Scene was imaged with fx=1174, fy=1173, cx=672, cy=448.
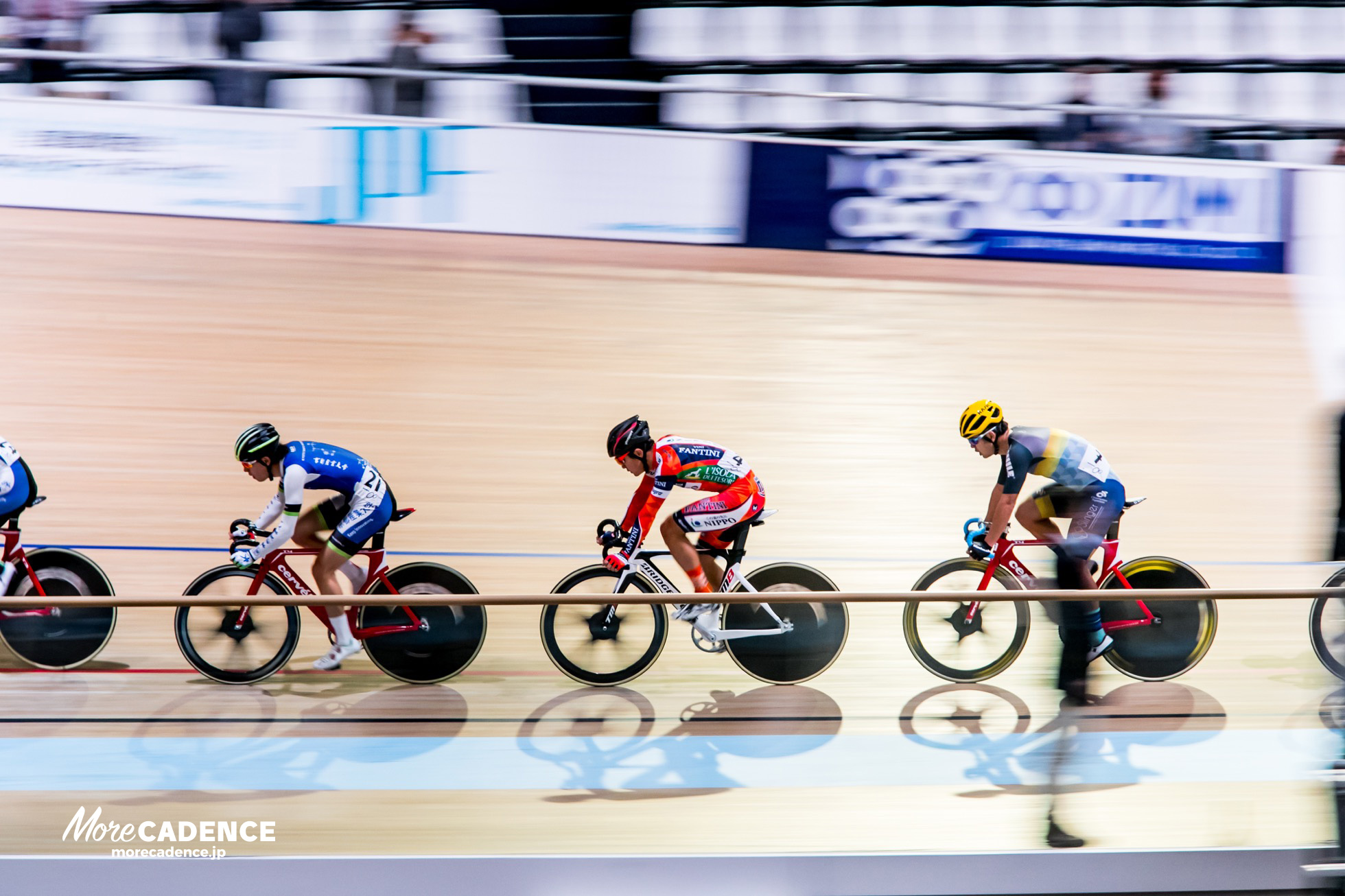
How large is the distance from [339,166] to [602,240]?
5.69 ft

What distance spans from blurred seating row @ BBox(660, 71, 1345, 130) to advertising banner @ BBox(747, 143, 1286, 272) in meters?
0.28

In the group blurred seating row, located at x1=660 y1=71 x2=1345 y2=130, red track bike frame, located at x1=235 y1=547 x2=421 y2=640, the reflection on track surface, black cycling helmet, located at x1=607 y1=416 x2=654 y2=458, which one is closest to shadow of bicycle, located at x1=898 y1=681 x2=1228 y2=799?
the reflection on track surface

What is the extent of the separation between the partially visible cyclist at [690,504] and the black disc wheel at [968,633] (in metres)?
1.69

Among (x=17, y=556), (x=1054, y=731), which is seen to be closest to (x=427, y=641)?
(x=1054, y=731)

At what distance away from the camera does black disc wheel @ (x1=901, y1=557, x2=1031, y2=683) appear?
2.98 m

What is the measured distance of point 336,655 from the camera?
2959 millimetres

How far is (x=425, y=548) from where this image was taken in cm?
652

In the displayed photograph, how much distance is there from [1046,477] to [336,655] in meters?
3.15

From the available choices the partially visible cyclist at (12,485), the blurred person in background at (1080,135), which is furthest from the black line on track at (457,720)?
the blurred person in background at (1080,135)

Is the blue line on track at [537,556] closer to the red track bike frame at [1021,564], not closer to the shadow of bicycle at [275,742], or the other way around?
the red track bike frame at [1021,564]

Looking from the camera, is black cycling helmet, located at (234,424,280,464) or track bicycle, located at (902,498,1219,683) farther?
black cycling helmet, located at (234,424,280,464)

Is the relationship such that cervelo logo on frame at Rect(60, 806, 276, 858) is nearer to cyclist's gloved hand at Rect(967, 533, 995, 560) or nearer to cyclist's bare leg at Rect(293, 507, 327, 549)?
cyclist's bare leg at Rect(293, 507, 327, 549)

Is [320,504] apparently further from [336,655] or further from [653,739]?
[653,739]

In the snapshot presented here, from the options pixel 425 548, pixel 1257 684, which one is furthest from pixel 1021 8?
pixel 1257 684
